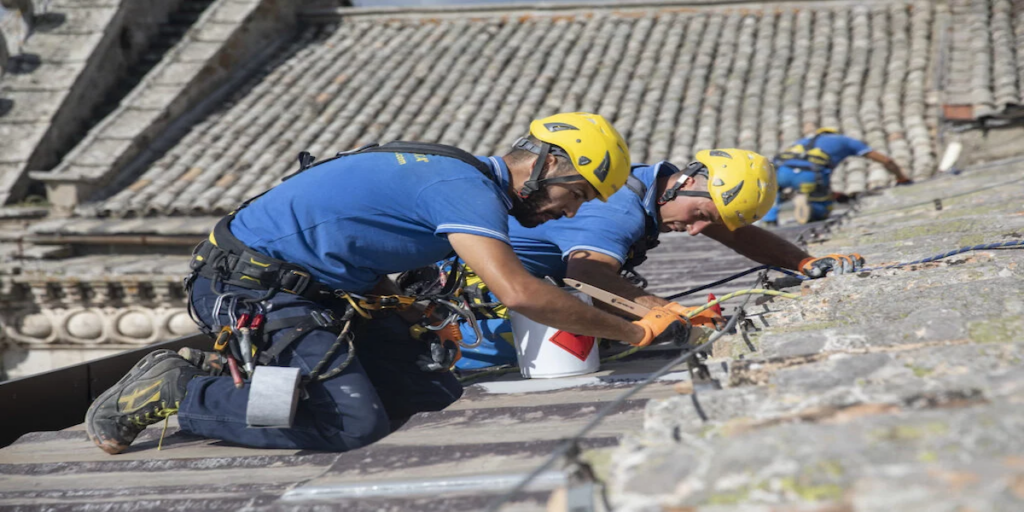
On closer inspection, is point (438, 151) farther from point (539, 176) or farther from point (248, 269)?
point (248, 269)

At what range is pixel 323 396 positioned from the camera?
9.70ft

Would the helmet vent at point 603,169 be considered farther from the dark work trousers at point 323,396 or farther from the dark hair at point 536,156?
the dark work trousers at point 323,396

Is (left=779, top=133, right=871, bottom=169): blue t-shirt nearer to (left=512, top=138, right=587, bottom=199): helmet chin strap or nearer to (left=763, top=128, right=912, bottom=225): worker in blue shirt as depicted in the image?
(left=763, top=128, right=912, bottom=225): worker in blue shirt

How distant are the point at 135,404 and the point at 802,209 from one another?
6.52 m

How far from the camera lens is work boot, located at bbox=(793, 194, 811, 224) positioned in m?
8.23

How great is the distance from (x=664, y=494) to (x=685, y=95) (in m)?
10.8

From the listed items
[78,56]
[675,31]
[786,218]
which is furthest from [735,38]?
[78,56]

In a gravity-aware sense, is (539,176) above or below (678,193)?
above

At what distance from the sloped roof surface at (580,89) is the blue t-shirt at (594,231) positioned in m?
5.90

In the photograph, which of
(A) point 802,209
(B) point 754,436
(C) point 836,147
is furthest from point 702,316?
(C) point 836,147

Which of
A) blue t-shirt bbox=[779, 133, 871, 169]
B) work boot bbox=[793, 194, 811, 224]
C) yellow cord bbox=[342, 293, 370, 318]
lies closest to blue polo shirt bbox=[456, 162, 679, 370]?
yellow cord bbox=[342, 293, 370, 318]

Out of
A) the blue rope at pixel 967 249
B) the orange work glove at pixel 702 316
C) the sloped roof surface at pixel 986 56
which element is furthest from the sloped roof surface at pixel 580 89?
the orange work glove at pixel 702 316

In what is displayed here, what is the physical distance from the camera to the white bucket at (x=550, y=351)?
3292 millimetres

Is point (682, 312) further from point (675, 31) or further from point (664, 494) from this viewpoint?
point (675, 31)
